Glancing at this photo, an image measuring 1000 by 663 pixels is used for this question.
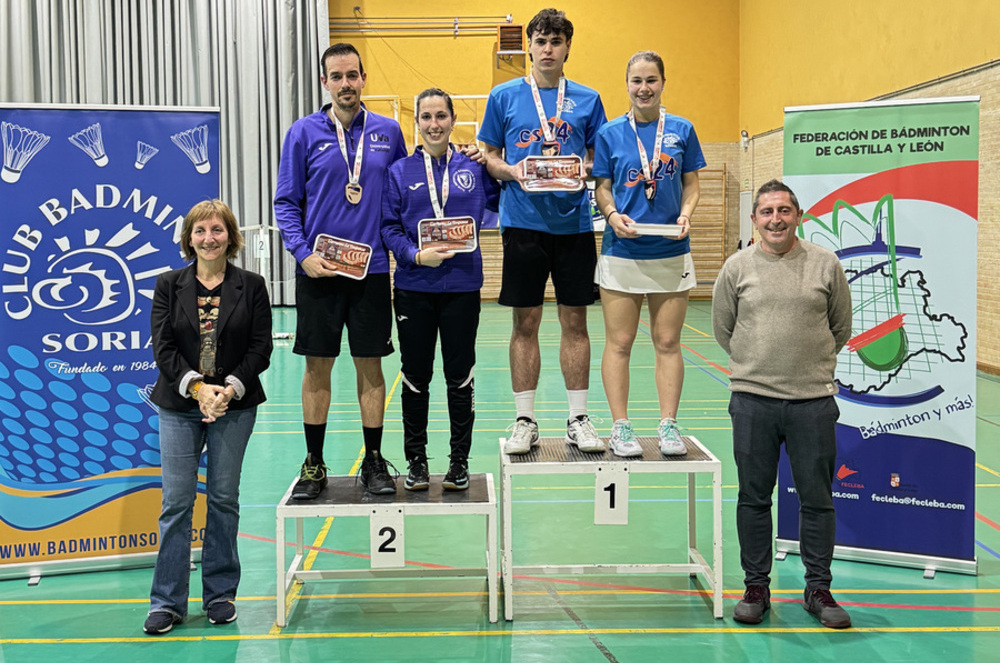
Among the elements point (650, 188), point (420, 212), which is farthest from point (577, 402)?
point (420, 212)

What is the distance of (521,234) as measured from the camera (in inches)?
173

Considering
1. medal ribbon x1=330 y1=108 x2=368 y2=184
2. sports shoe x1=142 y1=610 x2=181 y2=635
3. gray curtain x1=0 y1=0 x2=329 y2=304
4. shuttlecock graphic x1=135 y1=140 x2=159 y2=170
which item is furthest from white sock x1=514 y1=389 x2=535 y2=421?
gray curtain x1=0 y1=0 x2=329 y2=304

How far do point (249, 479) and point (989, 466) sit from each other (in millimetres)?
5177

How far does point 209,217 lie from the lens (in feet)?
13.2

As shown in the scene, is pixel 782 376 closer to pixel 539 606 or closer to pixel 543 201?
pixel 543 201

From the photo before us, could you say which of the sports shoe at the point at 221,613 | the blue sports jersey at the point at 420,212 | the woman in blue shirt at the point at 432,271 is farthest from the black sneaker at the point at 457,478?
the sports shoe at the point at 221,613

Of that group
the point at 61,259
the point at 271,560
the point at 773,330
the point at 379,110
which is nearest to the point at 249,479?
the point at 271,560

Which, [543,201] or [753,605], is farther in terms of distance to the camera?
[543,201]

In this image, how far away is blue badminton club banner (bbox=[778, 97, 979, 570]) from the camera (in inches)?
181

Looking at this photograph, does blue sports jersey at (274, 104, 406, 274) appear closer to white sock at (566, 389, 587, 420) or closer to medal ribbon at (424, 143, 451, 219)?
medal ribbon at (424, 143, 451, 219)

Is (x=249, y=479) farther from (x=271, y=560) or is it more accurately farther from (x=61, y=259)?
(x=61, y=259)

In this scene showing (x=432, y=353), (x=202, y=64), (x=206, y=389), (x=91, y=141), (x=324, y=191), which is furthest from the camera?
(x=202, y=64)

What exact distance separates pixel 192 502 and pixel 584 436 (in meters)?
1.79

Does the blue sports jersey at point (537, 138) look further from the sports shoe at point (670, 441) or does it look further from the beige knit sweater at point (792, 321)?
the sports shoe at point (670, 441)
